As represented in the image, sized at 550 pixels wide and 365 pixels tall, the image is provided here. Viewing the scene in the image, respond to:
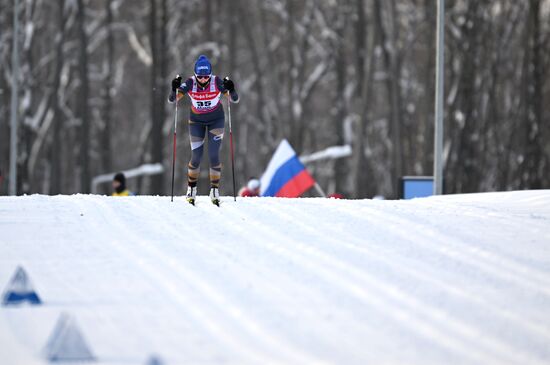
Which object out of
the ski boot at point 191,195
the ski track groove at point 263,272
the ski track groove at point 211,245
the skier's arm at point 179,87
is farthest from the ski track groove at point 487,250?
the skier's arm at point 179,87

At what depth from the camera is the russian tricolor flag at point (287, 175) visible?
1909 cm

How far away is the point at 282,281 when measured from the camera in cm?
941

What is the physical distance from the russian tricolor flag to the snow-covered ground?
5359 mm

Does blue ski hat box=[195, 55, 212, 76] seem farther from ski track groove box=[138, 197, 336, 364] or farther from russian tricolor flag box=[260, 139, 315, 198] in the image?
russian tricolor flag box=[260, 139, 315, 198]

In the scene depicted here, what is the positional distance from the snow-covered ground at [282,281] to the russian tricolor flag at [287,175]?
536 cm

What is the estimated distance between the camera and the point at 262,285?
9266mm

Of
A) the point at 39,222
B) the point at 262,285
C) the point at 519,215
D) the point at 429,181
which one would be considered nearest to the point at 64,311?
the point at 262,285

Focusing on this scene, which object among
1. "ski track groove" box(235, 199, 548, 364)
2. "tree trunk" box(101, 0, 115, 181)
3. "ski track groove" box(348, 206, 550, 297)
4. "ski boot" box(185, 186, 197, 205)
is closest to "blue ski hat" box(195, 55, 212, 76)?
"ski boot" box(185, 186, 197, 205)

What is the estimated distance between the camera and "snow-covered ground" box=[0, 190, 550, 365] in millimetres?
→ 7680

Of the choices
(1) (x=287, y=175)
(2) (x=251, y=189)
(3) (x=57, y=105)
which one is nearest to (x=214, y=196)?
(1) (x=287, y=175)

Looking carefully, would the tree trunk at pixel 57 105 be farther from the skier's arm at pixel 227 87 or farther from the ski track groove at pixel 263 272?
the ski track groove at pixel 263 272

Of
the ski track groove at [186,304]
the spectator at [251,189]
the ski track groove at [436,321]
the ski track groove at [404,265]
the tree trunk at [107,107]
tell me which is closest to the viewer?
the ski track groove at [186,304]

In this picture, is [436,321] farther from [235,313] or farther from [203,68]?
[203,68]

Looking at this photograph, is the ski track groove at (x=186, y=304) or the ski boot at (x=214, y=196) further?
the ski boot at (x=214, y=196)
